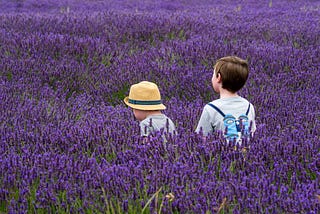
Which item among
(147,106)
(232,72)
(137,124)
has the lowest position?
(137,124)

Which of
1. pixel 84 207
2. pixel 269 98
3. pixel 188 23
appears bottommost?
pixel 84 207

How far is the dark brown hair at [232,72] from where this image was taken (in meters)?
3.32

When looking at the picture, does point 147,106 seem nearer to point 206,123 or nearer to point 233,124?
point 206,123

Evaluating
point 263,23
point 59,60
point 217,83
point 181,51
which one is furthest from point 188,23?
point 217,83

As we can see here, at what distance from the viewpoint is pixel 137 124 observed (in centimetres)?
344

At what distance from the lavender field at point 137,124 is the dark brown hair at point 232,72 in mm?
366

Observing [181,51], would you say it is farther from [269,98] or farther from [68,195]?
[68,195]

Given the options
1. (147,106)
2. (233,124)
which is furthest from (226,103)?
(147,106)

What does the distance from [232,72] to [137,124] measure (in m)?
0.70

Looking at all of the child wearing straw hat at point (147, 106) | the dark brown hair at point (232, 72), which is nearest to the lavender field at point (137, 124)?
the child wearing straw hat at point (147, 106)

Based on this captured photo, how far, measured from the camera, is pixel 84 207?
2.34 metres

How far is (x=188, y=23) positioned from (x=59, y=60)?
2.53 meters

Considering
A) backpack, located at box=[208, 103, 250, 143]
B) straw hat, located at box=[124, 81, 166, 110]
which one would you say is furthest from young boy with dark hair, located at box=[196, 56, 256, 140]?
straw hat, located at box=[124, 81, 166, 110]

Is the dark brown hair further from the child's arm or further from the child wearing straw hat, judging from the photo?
the child wearing straw hat
